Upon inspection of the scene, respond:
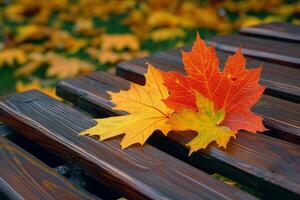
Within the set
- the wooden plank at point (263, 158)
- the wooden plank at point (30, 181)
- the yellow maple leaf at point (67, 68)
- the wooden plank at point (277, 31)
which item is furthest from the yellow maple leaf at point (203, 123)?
the yellow maple leaf at point (67, 68)

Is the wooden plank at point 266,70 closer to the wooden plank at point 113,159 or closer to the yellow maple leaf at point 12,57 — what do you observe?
the wooden plank at point 113,159

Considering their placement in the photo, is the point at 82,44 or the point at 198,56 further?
the point at 82,44

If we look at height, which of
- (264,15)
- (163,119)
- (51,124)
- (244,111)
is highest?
(264,15)

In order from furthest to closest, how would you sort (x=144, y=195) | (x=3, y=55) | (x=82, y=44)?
1. (x=82, y=44)
2. (x=3, y=55)
3. (x=144, y=195)

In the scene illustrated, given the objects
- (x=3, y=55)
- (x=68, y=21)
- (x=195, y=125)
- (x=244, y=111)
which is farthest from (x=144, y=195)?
(x=68, y=21)

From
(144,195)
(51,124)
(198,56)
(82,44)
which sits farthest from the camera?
(82,44)

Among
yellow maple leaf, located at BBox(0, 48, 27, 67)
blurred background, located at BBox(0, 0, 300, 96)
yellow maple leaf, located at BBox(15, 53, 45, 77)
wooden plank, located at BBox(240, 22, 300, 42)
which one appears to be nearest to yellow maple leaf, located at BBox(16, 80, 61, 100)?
blurred background, located at BBox(0, 0, 300, 96)

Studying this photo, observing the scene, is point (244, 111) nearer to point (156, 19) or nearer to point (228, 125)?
point (228, 125)

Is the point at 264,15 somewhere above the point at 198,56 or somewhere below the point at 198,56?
above
